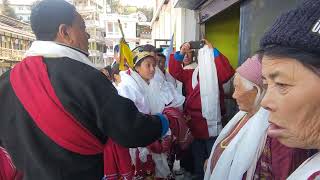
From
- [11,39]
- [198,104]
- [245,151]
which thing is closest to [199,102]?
[198,104]

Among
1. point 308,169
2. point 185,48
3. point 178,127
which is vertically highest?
point 185,48

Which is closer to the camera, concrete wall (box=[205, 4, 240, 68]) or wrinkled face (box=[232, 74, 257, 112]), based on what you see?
wrinkled face (box=[232, 74, 257, 112])

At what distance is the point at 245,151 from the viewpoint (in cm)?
162

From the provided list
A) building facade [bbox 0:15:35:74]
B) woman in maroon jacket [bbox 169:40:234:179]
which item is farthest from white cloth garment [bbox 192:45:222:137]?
building facade [bbox 0:15:35:74]

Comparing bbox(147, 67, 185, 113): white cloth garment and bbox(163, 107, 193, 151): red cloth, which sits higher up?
bbox(147, 67, 185, 113): white cloth garment

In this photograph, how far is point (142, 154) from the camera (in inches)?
117

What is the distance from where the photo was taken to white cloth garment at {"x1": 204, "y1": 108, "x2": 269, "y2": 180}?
1.59 m

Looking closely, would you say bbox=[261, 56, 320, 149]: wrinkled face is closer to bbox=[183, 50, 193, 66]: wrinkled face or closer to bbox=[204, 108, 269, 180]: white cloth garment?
bbox=[204, 108, 269, 180]: white cloth garment

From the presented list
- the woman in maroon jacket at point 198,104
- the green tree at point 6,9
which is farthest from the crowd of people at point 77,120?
the green tree at point 6,9

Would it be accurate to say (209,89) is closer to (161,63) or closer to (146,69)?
(146,69)

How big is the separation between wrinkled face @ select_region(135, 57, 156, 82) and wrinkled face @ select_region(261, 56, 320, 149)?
239cm

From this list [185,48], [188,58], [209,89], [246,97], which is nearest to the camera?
[246,97]

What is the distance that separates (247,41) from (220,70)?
0.43 metres

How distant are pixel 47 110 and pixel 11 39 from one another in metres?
19.5
